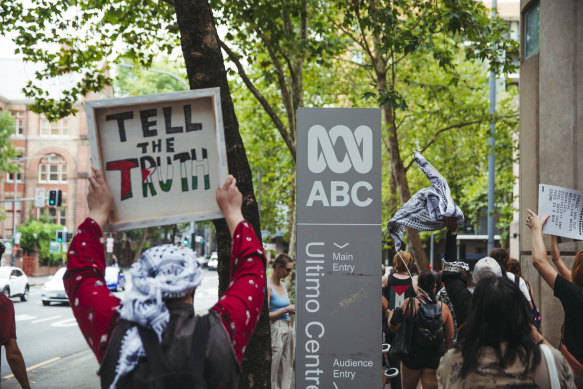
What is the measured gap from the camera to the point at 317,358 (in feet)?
17.2

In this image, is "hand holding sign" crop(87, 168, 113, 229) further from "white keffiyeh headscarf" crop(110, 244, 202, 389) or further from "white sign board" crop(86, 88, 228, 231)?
"white keffiyeh headscarf" crop(110, 244, 202, 389)

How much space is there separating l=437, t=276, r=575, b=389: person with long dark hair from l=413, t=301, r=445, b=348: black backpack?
11.4ft

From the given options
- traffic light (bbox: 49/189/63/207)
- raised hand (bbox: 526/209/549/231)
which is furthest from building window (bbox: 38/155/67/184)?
raised hand (bbox: 526/209/549/231)

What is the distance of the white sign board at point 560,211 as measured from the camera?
13.9 feet

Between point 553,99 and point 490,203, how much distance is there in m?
12.5

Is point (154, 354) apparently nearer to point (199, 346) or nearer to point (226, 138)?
point (199, 346)

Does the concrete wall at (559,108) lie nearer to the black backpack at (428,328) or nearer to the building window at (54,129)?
the black backpack at (428,328)

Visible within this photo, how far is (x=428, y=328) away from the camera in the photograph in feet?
20.8

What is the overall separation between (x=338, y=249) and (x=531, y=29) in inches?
269

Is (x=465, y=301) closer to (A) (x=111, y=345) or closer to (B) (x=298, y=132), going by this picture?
(B) (x=298, y=132)

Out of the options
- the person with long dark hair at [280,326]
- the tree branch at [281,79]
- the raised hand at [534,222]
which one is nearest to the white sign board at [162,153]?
the raised hand at [534,222]

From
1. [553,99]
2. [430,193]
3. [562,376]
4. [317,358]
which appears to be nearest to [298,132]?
[430,193]

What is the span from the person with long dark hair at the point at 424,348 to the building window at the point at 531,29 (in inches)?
211

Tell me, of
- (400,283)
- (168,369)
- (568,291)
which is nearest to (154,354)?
(168,369)
